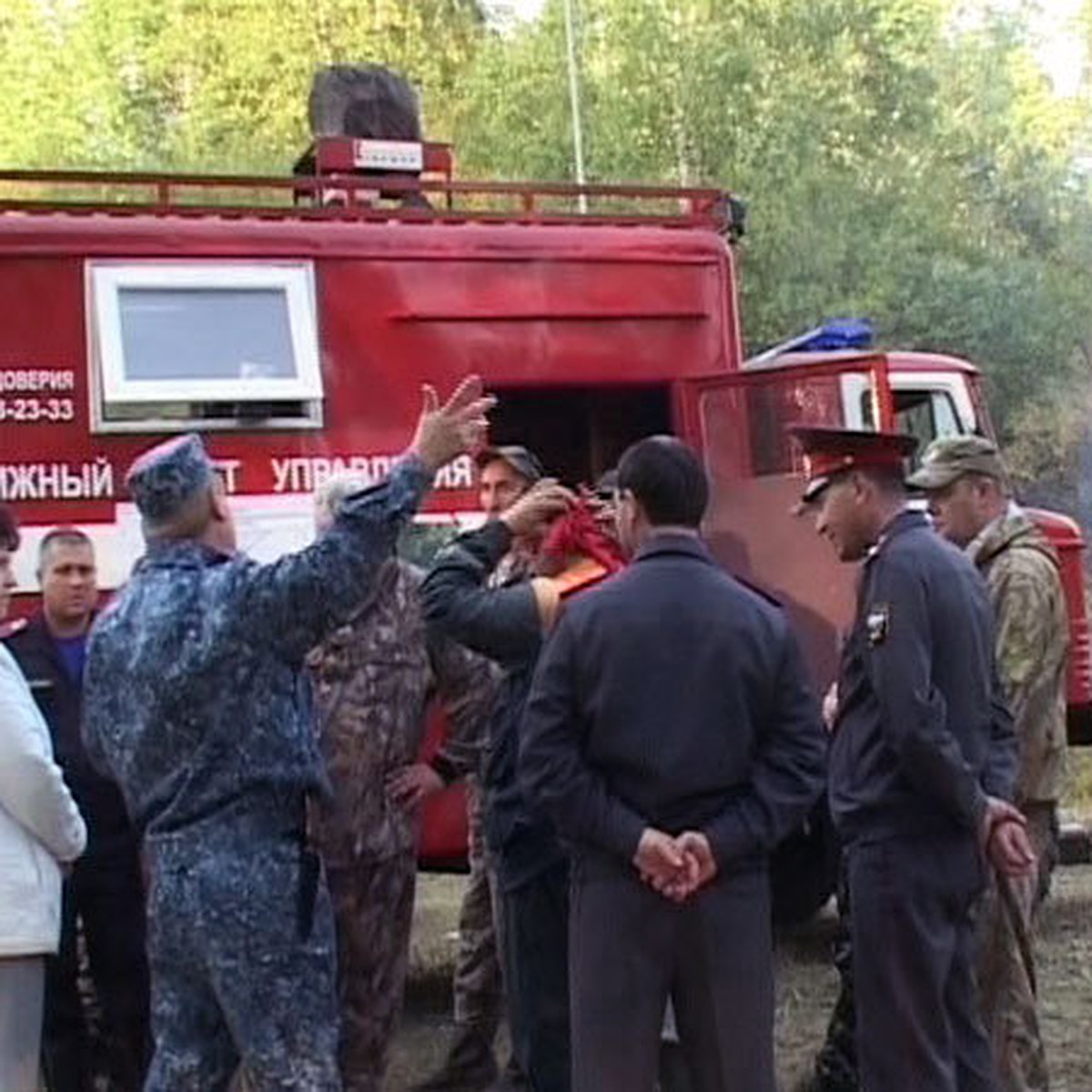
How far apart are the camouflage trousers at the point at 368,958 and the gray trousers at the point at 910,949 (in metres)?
1.22

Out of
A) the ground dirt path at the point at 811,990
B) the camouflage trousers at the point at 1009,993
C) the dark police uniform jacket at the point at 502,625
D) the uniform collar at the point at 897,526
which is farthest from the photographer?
the ground dirt path at the point at 811,990

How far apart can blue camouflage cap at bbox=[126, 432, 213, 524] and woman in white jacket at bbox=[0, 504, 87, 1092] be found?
607 mm

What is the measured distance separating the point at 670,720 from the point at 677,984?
557 millimetres

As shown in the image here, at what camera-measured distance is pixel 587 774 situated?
4.20 metres

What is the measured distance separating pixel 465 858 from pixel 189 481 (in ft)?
11.6

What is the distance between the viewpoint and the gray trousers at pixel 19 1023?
4.57 meters

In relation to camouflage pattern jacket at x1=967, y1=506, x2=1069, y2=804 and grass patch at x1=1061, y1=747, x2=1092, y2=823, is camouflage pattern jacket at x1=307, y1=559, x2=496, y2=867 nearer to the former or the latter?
camouflage pattern jacket at x1=967, y1=506, x2=1069, y2=804

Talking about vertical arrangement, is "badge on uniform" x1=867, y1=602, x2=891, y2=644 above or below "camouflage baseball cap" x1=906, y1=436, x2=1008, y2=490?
below

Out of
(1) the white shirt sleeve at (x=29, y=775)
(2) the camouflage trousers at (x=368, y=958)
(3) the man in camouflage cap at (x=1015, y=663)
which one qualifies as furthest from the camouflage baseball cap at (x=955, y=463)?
(1) the white shirt sleeve at (x=29, y=775)

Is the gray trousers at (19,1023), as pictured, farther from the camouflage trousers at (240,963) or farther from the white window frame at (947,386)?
the white window frame at (947,386)

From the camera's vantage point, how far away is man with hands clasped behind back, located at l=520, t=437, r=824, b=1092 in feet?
13.6

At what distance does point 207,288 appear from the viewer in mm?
7227

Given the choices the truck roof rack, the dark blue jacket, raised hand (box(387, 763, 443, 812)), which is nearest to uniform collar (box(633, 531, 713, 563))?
the dark blue jacket

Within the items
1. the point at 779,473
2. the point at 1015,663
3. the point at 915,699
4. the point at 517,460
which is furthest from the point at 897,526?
the point at 779,473
